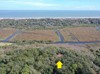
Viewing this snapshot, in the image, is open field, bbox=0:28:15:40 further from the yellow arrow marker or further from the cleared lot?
the yellow arrow marker

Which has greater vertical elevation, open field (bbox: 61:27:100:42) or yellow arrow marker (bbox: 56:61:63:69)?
yellow arrow marker (bbox: 56:61:63:69)

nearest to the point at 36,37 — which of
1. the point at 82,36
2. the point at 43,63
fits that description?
the point at 82,36

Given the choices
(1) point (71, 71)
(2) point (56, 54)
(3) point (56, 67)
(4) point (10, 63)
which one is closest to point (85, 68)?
(1) point (71, 71)

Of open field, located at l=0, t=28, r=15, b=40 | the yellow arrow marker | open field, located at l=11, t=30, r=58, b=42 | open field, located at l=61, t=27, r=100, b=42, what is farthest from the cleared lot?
the yellow arrow marker

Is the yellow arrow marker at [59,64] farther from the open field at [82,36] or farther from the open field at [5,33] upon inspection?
the open field at [5,33]

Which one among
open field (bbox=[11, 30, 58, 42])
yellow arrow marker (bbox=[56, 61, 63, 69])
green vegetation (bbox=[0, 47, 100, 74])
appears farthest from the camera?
open field (bbox=[11, 30, 58, 42])

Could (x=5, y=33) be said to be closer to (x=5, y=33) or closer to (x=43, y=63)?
(x=5, y=33)

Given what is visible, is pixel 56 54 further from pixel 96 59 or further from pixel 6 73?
pixel 6 73

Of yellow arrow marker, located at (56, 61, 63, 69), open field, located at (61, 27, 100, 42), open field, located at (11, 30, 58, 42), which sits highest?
yellow arrow marker, located at (56, 61, 63, 69)
